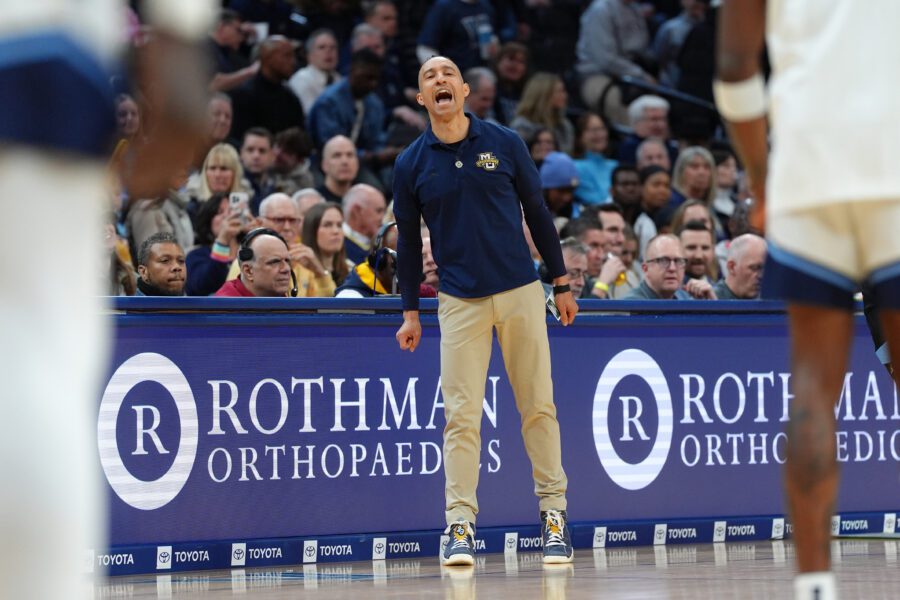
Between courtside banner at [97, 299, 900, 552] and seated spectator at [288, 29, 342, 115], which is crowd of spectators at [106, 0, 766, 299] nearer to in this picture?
seated spectator at [288, 29, 342, 115]

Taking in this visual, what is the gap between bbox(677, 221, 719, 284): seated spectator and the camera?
1237cm

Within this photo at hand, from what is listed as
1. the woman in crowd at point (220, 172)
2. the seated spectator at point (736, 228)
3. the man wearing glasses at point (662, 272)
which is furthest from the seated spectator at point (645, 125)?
the woman in crowd at point (220, 172)

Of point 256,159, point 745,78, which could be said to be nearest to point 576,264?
point 256,159

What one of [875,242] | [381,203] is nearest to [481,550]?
[381,203]

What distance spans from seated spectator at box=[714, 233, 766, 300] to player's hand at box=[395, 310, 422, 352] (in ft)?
10.9

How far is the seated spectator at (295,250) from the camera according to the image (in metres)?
10.6

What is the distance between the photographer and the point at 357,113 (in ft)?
48.1

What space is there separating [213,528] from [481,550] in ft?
5.66

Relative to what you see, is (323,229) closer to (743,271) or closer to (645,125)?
(743,271)

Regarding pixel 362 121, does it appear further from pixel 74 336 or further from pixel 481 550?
pixel 74 336

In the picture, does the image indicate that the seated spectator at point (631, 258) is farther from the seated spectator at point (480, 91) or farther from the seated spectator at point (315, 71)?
the seated spectator at point (315, 71)

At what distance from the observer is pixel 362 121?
14.7m

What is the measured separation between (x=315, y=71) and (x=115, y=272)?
509cm

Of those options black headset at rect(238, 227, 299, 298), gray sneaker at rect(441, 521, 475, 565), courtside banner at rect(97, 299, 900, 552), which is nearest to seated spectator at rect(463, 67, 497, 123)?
courtside banner at rect(97, 299, 900, 552)
